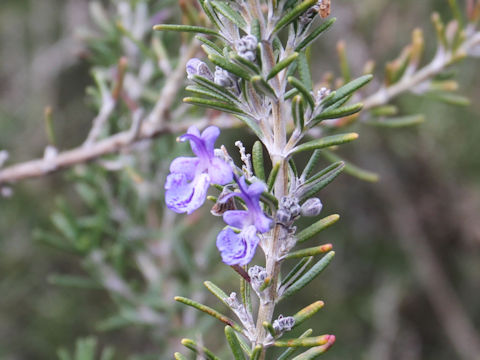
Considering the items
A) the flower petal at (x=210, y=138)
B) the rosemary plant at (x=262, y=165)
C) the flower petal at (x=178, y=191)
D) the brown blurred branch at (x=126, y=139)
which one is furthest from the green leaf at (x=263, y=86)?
the brown blurred branch at (x=126, y=139)

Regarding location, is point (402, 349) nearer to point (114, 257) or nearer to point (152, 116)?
point (114, 257)

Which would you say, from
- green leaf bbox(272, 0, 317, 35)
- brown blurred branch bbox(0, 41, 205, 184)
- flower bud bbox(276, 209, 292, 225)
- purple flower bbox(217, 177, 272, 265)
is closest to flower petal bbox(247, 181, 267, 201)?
purple flower bbox(217, 177, 272, 265)

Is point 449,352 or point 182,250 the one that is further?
point 449,352

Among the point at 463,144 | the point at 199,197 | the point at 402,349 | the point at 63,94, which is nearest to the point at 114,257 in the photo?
the point at 199,197

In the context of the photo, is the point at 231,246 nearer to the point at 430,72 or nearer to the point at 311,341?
the point at 311,341

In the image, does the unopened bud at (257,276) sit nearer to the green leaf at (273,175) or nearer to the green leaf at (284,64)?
the green leaf at (273,175)
